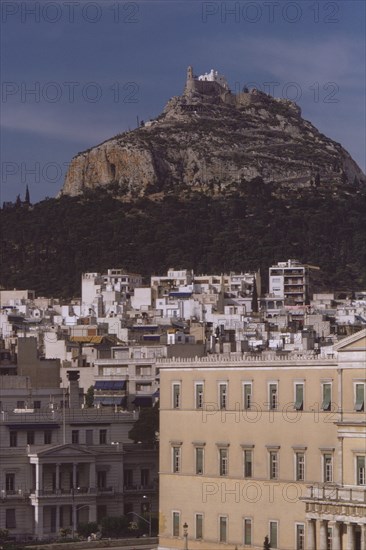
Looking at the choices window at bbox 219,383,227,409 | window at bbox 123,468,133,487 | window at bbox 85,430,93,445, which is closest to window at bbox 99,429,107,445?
window at bbox 85,430,93,445

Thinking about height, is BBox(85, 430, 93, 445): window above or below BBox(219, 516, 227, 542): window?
above

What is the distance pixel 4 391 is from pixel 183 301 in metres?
66.0

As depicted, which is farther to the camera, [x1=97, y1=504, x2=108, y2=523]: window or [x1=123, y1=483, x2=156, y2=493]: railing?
[x1=123, y1=483, x2=156, y2=493]: railing

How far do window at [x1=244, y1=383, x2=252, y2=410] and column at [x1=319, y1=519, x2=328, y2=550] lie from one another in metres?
6.87

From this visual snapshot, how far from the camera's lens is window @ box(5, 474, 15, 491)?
79.2m

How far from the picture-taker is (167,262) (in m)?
199

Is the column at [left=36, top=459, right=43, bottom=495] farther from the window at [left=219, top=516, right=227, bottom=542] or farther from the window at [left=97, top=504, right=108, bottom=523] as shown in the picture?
the window at [left=219, top=516, right=227, bottom=542]

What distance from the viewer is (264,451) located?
223ft

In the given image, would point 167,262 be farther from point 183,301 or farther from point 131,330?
point 131,330

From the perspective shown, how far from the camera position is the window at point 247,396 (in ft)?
226

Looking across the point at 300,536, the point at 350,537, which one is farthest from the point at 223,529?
the point at 350,537

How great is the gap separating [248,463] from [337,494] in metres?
6.46

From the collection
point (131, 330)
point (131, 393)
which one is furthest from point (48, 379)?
point (131, 330)

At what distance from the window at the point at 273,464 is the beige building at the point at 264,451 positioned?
0.11 ft
